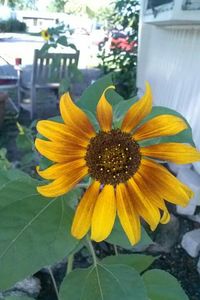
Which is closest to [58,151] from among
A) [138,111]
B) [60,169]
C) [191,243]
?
[60,169]

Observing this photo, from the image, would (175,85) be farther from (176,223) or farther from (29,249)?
(29,249)

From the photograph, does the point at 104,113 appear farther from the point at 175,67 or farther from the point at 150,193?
the point at 175,67

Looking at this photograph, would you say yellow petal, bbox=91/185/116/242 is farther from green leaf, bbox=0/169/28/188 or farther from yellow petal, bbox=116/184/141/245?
green leaf, bbox=0/169/28/188

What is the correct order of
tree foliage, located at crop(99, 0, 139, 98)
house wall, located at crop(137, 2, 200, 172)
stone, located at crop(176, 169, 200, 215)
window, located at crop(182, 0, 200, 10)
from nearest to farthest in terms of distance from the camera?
window, located at crop(182, 0, 200, 10), stone, located at crop(176, 169, 200, 215), house wall, located at crop(137, 2, 200, 172), tree foliage, located at crop(99, 0, 139, 98)

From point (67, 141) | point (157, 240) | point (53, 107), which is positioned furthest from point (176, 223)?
point (53, 107)

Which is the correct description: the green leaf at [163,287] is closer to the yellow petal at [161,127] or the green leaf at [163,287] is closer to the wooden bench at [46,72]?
the yellow petal at [161,127]

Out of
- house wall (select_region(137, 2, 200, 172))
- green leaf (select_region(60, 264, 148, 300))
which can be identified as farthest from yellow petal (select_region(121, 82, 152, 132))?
house wall (select_region(137, 2, 200, 172))
